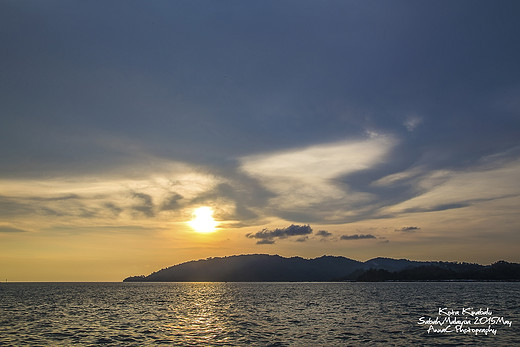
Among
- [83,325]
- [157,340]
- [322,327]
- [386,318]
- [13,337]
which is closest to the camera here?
[157,340]

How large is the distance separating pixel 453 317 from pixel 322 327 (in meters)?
31.2

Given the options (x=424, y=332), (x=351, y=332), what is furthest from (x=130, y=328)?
(x=424, y=332)

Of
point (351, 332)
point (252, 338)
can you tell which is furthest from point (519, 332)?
point (252, 338)

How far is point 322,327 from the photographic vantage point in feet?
214

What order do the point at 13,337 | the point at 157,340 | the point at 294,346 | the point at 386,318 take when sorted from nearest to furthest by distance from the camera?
the point at 294,346 → the point at 157,340 → the point at 13,337 → the point at 386,318

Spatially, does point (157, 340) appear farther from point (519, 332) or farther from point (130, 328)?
point (519, 332)

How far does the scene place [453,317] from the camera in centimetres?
7888

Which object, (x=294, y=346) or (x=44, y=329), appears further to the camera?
(x=44, y=329)

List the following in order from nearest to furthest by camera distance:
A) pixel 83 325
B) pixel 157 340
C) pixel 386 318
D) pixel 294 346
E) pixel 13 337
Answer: pixel 294 346 < pixel 157 340 < pixel 13 337 < pixel 83 325 < pixel 386 318

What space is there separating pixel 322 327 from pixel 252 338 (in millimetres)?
14937

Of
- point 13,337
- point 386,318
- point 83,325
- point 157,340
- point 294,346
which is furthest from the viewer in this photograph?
point 386,318

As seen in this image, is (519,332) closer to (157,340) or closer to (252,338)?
(252,338)

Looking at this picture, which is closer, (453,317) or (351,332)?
(351,332)

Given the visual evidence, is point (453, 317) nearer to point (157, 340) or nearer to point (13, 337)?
point (157, 340)
